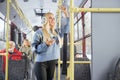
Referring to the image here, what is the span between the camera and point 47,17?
4.38 meters

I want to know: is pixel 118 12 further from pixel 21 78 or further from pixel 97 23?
pixel 21 78

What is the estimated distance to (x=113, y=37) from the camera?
2799 mm

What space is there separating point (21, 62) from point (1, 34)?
2693mm

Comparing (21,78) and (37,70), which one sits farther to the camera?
(21,78)

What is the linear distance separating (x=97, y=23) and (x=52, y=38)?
156cm

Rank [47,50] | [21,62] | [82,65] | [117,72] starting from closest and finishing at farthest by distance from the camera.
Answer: [117,72] < [47,50] < [82,65] < [21,62]

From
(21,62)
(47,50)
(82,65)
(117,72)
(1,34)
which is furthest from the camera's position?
(1,34)

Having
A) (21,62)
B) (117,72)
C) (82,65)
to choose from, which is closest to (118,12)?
(117,72)

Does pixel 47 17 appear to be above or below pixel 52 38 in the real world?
above

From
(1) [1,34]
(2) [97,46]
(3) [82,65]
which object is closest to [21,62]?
(3) [82,65]

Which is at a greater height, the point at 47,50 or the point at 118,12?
the point at 118,12

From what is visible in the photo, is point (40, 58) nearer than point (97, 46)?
No

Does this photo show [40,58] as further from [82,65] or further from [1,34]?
[1,34]

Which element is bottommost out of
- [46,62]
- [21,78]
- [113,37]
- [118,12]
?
[21,78]
